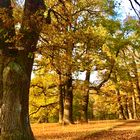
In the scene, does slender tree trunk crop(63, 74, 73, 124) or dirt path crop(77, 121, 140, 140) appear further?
slender tree trunk crop(63, 74, 73, 124)

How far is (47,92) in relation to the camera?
128 ft

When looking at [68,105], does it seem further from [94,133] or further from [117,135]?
[117,135]

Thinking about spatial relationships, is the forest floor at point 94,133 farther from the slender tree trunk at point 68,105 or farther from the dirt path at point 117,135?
the slender tree trunk at point 68,105

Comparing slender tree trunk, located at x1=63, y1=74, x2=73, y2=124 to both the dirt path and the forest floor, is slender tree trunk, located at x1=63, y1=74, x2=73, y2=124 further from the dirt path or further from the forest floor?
the dirt path

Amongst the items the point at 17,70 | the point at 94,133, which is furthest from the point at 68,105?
the point at 17,70

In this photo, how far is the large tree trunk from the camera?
14000 millimetres

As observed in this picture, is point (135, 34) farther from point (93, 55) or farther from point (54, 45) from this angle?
point (54, 45)

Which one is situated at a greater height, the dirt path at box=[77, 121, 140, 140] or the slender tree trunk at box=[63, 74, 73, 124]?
the slender tree trunk at box=[63, 74, 73, 124]

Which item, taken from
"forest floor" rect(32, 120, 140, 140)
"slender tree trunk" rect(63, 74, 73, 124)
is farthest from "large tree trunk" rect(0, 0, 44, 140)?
"slender tree trunk" rect(63, 74, 73, 124)

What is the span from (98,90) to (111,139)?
2010 centimetres

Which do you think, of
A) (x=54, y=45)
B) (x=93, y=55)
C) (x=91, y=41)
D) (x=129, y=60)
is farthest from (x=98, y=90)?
(x=54, y=45)

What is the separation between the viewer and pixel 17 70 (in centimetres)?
1403


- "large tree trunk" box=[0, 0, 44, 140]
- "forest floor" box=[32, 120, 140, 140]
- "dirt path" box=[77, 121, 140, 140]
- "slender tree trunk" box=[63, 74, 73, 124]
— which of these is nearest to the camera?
"large tree trunk" box=[0, 0, 44, 140]

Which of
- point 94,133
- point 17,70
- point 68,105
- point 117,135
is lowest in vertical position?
point 117,135
